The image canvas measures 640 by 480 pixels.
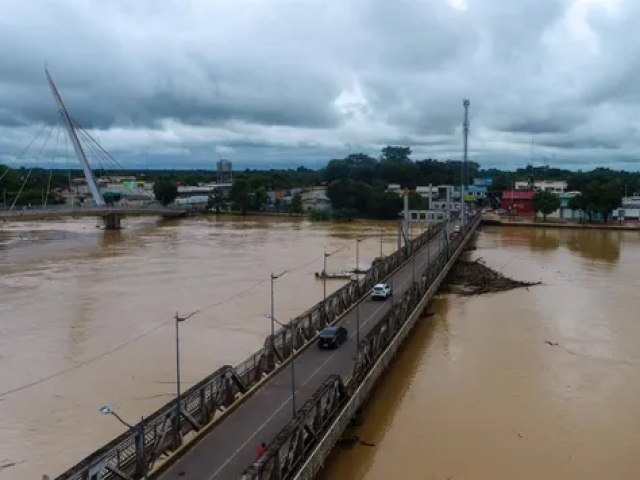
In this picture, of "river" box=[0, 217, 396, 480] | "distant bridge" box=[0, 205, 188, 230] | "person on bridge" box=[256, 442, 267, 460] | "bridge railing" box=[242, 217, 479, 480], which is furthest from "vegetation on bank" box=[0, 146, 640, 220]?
"person on bridge" box=[256, 442, 267, 460]

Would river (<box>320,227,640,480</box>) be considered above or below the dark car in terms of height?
below

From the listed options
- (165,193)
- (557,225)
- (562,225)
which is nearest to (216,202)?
(165,193)

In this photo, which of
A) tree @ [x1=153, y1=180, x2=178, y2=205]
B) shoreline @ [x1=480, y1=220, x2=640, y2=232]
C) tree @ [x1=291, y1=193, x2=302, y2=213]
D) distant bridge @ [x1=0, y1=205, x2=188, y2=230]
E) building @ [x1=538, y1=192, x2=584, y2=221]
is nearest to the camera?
distant bridge @ [x1=0, y1=205, x2=188, y2=230]

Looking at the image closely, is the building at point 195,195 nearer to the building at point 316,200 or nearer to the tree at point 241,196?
the tree at point 241,196

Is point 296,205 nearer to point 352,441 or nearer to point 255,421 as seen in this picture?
point 352,441

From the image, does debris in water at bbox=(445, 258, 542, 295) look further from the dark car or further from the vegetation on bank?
the vegetation on bank

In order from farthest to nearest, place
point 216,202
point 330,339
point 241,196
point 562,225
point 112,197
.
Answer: point 112,197
point 216,202
point 241,196
point 562,225
point 330,339

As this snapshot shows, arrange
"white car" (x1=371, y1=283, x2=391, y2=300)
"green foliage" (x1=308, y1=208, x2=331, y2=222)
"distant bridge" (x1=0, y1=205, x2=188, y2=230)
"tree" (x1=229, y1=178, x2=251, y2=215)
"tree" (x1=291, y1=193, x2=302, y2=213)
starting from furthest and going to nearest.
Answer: "tree" (x1=229, y1=178, x2=251, y2=215), "tree" (x1=291, y1=193, x2=302, y2=213), "green foliage" (x1=308, y1=208, x2=331, y2=222), "distant bridge" (x1=0, y1=205, x2=188, y2=230), "white car" (x1=371, y1=283, x2=391, y2=300)

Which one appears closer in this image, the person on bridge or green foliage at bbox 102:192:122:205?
the person on bridge
